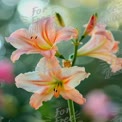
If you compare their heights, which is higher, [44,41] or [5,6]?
[5,6]

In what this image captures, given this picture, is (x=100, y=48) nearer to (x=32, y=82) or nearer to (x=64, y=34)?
(x=64, y=34)

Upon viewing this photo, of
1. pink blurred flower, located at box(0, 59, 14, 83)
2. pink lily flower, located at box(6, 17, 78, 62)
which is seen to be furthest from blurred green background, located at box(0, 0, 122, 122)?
pink lily flower, located at box(6, 17, 78, 62)

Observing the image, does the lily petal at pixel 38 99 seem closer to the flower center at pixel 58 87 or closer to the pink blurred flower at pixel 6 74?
the flower center at pixel 58 87

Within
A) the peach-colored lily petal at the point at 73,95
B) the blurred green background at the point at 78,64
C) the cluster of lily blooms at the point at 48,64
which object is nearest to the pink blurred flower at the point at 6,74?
the blurred green background at the point at 78,64

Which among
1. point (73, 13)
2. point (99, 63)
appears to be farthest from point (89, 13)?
point (99, 63)

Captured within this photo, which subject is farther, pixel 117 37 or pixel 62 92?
pixel 117 37

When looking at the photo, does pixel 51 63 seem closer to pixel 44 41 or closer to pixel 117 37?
pixel 44 41
